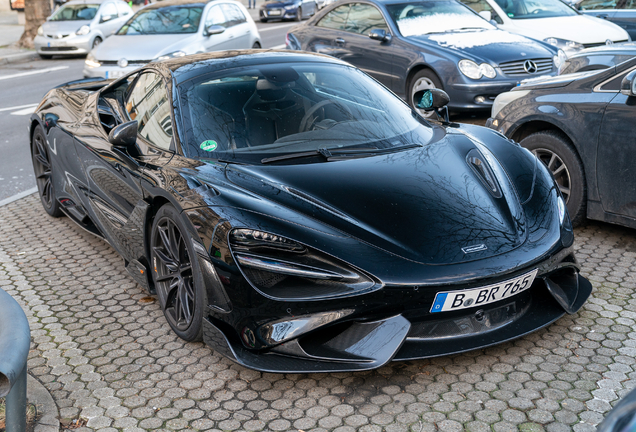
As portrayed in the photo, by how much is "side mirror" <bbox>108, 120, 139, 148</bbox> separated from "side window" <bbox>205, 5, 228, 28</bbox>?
8916 millimetres

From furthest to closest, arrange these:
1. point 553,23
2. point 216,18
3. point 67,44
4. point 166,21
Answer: point 67,44, point 216,18, point 166,21, point 553,23

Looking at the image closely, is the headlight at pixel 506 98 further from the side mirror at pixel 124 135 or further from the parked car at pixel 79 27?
the parked car at pixel 79 27

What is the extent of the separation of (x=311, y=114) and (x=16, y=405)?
7.94 ft

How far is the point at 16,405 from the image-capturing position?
258 centimetres

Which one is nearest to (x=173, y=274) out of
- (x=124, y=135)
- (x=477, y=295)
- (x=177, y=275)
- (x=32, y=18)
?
(x=177, y=275)

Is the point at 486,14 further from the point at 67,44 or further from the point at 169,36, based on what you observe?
the point at 67,44

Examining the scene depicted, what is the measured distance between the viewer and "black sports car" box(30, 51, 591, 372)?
312 cm

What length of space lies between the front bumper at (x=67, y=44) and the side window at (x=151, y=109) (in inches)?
588

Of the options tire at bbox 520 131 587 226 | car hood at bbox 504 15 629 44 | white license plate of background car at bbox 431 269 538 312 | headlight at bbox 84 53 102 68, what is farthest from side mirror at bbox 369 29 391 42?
white license plate of background car at bbox 431 269 538 312

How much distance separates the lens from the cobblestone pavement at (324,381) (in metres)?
3.08

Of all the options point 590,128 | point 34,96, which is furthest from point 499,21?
point 34,96

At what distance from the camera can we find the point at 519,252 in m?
3.36

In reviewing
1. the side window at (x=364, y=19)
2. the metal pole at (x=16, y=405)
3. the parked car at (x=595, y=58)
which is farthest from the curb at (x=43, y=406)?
the side window at (x=364, y=19)

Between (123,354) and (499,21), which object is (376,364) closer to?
(123,354)
